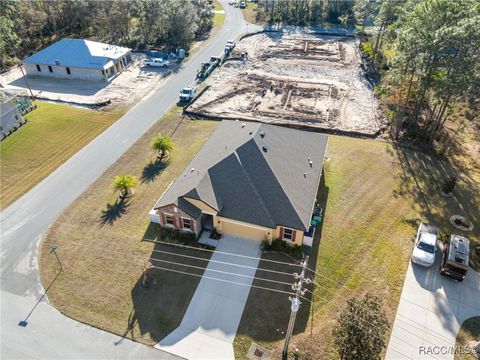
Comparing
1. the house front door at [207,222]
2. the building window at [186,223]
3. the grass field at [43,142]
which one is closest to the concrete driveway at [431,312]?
the house front door at [207,222]

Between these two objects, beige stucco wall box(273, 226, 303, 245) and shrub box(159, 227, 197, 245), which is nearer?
beige stucco wall box(273, 226, 303, 245)

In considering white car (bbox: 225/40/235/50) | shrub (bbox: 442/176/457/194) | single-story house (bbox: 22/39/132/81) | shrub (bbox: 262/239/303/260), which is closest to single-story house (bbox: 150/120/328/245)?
shrub (bbox: 262/239/303/260)

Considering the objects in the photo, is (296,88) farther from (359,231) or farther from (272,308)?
(272,308)

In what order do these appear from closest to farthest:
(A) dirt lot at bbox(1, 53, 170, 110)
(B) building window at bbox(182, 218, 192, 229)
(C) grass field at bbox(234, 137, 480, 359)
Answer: (C) grass field at bbox(234, 137, 480, 359), (B) building window at bbox(182, 218, 192, 229), (A) dirt lot at bbox(1, 53, 170, 110)

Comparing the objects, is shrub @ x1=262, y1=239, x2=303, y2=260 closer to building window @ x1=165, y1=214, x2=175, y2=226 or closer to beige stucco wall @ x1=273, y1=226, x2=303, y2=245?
beige stucco wall @ x1=273, y1=226, x2=303, y2=245

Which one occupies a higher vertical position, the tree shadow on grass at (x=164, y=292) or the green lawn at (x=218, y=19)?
the green lawn at (x=218, y=19)

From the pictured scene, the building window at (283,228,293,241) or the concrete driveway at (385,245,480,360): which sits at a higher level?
the building window at (283,228,293,241)

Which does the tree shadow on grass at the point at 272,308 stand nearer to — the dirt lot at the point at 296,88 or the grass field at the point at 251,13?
the dirt lot at the point at 296,88
